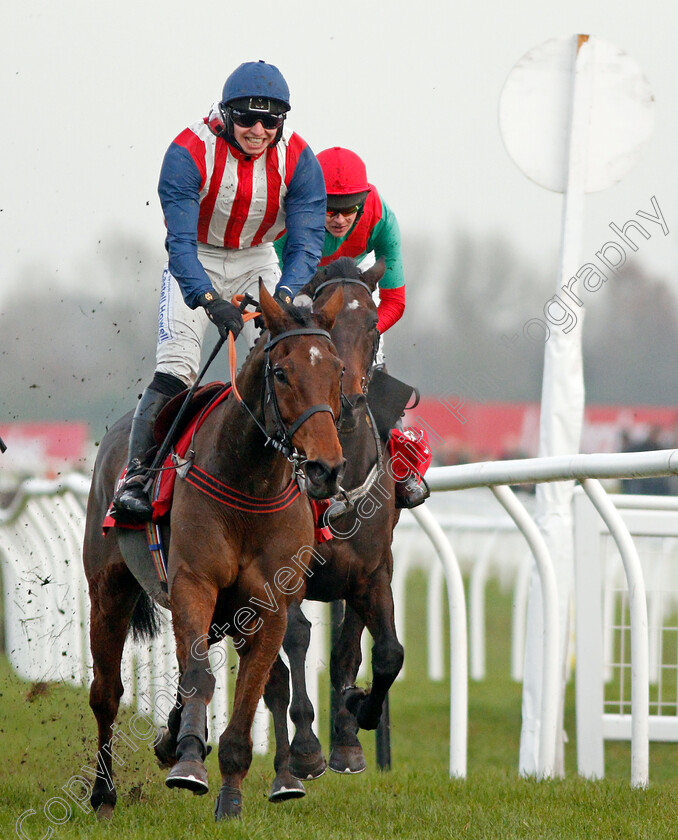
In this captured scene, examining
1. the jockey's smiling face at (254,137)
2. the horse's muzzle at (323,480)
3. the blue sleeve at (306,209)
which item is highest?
the jockey's smiling face at (254,137)

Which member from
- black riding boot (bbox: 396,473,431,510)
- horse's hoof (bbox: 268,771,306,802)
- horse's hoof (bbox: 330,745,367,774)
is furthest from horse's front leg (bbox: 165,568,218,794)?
black riding boot (bbox: 396,473,431,510)

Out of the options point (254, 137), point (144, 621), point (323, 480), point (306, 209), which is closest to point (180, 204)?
point (254, 137)

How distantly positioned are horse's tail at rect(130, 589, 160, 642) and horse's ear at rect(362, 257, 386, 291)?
1.59 m

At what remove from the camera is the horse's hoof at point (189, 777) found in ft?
11.3

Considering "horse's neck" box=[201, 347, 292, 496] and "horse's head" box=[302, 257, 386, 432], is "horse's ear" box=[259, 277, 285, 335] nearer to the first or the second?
"horse's neck" box=[201, 347, 292, 496]

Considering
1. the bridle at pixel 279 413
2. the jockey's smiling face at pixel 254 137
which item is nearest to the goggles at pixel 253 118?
the jockey's smiling face at pixel 254 137

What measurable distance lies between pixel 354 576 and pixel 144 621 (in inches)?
41.4

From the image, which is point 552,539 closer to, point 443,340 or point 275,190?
point 275,190

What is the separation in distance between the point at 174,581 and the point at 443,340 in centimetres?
1114

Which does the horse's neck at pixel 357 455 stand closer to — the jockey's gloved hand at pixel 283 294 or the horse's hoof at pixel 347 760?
the jockey's gloved hand at pixel 283 294

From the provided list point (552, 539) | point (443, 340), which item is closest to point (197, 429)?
point (552, 539)

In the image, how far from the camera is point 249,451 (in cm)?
387

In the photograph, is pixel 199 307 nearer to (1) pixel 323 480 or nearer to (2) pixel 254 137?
(2) pixel 254 137

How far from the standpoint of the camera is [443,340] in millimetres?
14734
